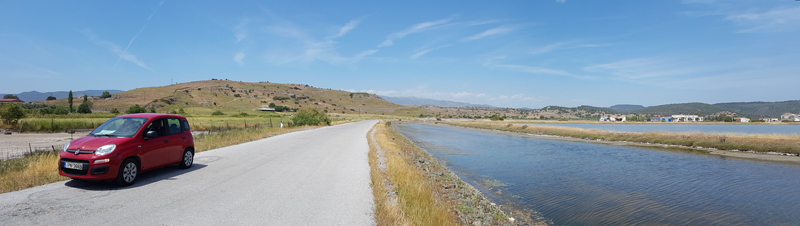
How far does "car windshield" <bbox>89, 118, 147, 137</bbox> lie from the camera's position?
27.7 ft

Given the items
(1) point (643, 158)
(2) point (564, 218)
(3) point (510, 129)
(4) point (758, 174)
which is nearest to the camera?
(2) point (564, 218)

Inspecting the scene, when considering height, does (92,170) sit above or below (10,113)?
below

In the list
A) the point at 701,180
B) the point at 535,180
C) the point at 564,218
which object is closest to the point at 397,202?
the point at 564,218

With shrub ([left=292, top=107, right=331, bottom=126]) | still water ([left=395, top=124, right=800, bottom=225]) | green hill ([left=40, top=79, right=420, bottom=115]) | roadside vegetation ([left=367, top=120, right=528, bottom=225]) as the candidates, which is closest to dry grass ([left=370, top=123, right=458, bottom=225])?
roadside vegetation ([left=367, top=120, right=528, bottom=225])

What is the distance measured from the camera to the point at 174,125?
1014 centimetres

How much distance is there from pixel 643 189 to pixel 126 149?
17020mm

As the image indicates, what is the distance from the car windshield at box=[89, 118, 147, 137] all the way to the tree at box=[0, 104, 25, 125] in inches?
1508

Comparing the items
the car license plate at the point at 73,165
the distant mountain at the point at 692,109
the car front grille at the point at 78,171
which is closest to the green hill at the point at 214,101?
the car front grille at the point at 78,171

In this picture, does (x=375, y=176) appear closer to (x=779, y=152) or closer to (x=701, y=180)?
(x=701, y=180)

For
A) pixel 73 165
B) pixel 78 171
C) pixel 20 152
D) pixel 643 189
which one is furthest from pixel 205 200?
pixel 20 152

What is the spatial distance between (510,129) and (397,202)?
55.1 meters

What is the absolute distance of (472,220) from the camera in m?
8.07

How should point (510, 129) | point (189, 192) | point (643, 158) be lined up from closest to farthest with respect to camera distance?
point (189, 192) → point (643, 158) → point (510, 129)

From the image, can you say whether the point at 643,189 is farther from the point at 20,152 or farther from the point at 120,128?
the point at 20,152
